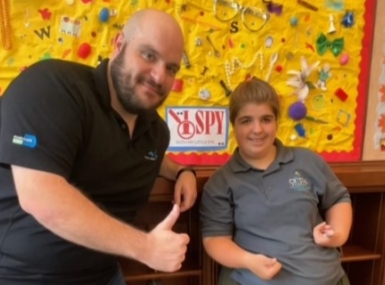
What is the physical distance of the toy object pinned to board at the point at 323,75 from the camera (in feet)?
6.40

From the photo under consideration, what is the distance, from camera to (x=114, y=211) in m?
1.27

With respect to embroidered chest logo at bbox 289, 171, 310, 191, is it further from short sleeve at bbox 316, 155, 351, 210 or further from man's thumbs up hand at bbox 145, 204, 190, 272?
man's thumbs up hand at bbox 145, 204, 190, 272

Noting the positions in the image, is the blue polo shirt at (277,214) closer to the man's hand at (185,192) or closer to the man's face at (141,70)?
the man's hand at (185,192)

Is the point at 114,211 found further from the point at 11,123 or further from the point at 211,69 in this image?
the point at 211,69

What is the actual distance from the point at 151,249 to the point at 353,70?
1.38 meters

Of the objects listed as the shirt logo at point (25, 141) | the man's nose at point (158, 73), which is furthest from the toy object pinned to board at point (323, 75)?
the shirt logo at point (25, 141)

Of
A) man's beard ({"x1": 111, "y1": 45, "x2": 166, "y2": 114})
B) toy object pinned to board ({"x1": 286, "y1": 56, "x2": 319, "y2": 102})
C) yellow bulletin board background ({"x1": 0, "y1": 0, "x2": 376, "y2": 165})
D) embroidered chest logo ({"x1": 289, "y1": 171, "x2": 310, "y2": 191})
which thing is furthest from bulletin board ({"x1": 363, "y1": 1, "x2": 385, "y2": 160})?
man's beard ({"x1": 111, "y1": 45, "x2": 166, "y2": 114})

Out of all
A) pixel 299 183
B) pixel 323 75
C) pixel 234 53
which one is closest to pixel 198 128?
pixel 234 53

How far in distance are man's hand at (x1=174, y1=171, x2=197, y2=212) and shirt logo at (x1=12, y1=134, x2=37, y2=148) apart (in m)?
0.61

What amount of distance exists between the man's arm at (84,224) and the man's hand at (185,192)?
1.57 ft

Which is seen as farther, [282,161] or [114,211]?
[282,161]

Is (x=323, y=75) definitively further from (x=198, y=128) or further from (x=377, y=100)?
(x=198, y=128)

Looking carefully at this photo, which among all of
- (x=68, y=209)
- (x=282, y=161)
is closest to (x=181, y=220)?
(x=282, y=161)

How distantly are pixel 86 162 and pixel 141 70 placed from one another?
0.27 meters
